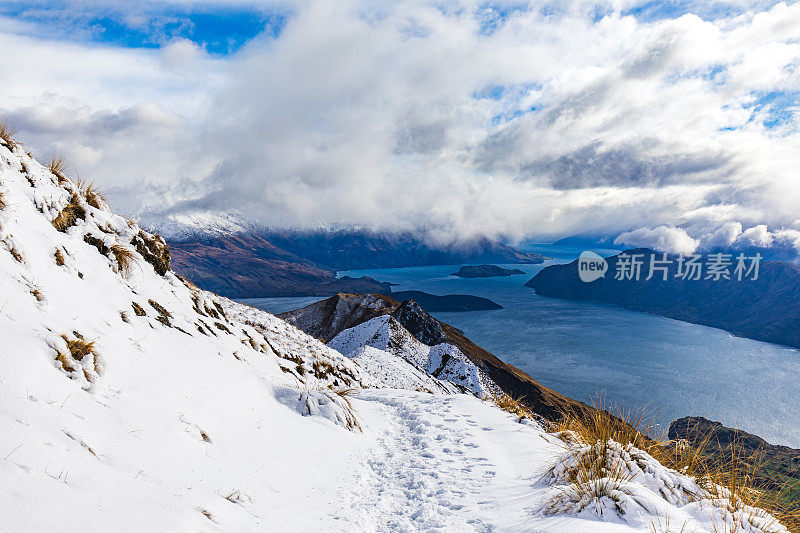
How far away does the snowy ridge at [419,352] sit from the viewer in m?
53.9

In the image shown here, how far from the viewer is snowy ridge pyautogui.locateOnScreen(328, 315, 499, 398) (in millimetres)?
53938

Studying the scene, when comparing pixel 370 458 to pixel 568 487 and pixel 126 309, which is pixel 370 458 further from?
pixel 126 309

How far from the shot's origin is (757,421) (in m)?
93.9

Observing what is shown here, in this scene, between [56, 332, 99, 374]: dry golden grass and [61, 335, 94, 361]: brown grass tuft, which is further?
[61, 335, 94, 361]: brown grass tuft

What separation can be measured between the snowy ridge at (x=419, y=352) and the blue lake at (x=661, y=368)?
28263mm

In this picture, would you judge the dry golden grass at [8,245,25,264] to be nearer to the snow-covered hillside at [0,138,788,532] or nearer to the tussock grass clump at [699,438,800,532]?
the snow-covered hillside at [0,138,788,532]

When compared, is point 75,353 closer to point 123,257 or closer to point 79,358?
point 79,358

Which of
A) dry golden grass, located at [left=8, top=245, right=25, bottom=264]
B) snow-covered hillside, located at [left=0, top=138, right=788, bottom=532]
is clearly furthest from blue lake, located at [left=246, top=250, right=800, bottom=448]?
dry golden grass, located at [left=8, top=245, right=25, bottom=264]

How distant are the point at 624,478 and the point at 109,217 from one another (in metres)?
13.6

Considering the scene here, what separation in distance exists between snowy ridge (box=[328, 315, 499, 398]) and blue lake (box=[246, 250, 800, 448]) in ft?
92.7

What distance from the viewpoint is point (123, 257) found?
8.93 meters

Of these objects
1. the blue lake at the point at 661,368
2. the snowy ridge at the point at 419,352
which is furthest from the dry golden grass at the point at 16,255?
the blue lake at the point at 661,368

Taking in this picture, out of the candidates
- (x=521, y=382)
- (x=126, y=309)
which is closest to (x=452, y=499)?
(x=126, y=309)

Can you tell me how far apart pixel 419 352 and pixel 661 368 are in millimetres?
113538
